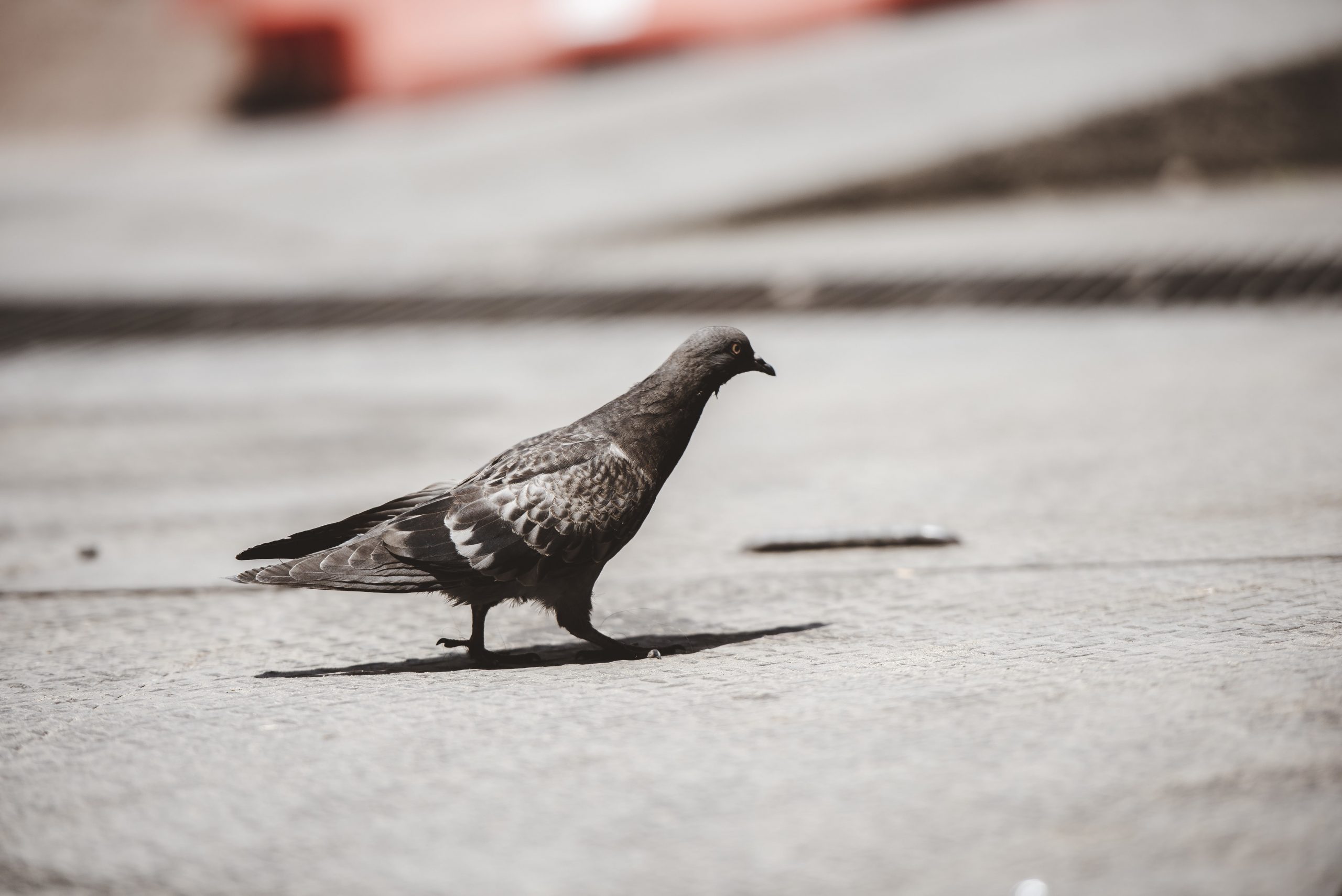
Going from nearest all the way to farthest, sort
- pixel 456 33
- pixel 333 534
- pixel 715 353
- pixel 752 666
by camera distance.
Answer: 1. pixel 752 666
2. pixel 333 534
3. pixel 715 353
4. pixel 456 33

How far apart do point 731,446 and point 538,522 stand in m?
3.32

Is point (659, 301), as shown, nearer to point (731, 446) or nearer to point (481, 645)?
point (731, 446)

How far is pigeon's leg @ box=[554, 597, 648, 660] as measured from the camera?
13.1 feet

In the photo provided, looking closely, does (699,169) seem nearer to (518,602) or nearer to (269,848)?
(518,602)

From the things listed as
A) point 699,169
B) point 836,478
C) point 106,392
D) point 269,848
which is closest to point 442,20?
point 699,169

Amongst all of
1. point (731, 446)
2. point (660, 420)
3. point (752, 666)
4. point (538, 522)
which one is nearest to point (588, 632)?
point (538, 522)

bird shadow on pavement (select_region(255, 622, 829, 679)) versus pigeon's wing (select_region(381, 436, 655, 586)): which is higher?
pigeon's wing (select_region(381, 436, 655, 586))

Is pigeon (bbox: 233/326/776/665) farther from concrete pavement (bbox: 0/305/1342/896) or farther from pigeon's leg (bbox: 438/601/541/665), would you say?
concrete pavement (bbox: 0/305/1342/896)

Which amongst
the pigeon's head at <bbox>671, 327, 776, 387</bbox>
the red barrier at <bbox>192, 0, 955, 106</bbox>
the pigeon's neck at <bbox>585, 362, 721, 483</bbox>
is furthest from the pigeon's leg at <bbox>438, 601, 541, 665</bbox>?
the red barrier at <bbox>192, 0, 955, 106</bbox>

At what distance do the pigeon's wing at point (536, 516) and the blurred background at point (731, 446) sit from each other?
0.30 meters

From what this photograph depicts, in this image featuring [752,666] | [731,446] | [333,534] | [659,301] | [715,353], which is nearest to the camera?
[752,666]

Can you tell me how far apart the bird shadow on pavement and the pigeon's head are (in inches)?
26.9

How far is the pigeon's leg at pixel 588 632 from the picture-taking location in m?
3.99

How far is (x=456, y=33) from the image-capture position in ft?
61.5
